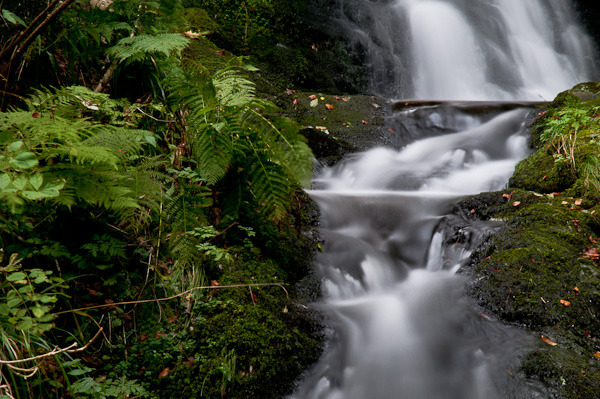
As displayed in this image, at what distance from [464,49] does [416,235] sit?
9.37 meters

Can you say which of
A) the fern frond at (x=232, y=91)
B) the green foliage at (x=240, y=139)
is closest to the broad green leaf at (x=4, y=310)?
the green foliage at (x=240, y=139)

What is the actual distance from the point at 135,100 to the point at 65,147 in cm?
141

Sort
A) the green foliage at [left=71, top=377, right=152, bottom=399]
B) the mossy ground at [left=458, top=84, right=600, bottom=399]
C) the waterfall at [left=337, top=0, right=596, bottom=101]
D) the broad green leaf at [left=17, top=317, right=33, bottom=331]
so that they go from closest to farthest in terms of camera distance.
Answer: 1. the broad green leaf at [left=17, top=317, right=33, bottom=331]
2. the green foliage at [left=71, top=377, right=152, bottom=399]
3. the mossy ground at [left=458, top=84, right=600, bottom=399]
4. the waterfall at [left=337, top=0, right=596, bottom=101]

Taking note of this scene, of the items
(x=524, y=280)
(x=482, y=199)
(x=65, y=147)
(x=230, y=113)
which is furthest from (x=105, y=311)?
(x=482, y=199)

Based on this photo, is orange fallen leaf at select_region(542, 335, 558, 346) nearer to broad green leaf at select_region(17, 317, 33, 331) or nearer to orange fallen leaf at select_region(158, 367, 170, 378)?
orange fallen leaf at select_region(158, 367, 170, 378)

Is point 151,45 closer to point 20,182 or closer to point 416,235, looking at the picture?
point 20,182

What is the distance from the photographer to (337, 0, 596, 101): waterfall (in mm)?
10703

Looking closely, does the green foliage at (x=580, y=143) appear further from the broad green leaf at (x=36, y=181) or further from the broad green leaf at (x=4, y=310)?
the broad green leaf at (x=4, y=310)

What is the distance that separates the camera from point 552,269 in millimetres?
3604

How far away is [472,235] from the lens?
4344 millimetres

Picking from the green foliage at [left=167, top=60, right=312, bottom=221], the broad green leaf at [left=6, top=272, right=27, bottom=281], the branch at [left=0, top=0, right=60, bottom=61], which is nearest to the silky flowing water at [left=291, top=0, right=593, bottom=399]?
the green foliage at [left=167, top=60, right=312, bottom=221]

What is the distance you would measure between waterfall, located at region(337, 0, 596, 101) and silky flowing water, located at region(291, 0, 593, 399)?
57mm

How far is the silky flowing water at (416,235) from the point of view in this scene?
3.08m

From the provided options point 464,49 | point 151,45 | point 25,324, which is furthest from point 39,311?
point 464,49
